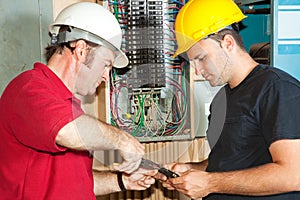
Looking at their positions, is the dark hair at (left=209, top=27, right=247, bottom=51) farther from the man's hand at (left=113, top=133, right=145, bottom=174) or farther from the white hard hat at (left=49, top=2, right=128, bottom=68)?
the man's hand at (left=113, top=133, right=145, bottom=174)

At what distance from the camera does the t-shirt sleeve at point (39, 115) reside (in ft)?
3.49

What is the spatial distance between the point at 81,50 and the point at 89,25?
0.27 feet

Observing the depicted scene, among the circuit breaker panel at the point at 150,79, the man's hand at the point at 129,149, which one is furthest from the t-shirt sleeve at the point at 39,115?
the circuit breaker panel at the point at 150,79

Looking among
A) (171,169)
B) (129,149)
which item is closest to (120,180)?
(171,169)

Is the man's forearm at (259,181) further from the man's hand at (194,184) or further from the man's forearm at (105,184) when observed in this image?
the man's forearm at (105,184)

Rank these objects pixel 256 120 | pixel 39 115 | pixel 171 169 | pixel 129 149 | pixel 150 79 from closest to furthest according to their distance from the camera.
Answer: pixel 39 115 → pixel 129 149 → pixel 256 120 → pixel 171 169 → pixel 150 79

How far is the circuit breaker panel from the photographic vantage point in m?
2.17

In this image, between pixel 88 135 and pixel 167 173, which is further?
pixel 167 173

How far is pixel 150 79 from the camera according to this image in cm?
212

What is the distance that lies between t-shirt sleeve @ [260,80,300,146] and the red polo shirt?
1.82 feet

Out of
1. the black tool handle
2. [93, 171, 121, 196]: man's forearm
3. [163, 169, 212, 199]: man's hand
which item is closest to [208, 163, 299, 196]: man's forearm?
[163, 169, 212, 199]: man's hand

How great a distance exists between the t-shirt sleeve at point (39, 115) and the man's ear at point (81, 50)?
0.74ft

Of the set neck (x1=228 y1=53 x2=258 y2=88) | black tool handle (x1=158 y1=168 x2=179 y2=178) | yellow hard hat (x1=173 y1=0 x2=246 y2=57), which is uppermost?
yellow hard hat (x1=173 y1=0 x2=246 y2=57)

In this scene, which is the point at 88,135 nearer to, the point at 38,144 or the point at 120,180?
the point at 38,144
